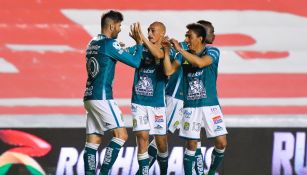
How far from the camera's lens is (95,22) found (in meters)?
12.8

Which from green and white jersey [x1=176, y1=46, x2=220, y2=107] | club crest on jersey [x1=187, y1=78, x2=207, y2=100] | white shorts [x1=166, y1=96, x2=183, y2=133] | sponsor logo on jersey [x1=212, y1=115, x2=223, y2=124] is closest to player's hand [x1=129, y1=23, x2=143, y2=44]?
green and white jersey [x1=176, y1=46, x2=220, y2=107]

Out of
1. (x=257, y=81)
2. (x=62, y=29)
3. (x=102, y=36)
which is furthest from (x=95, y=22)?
(x=102, y=36)

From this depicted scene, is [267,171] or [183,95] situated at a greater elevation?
[183,95]

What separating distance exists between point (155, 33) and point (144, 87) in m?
0.56

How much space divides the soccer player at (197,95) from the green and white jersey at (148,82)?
216 mm

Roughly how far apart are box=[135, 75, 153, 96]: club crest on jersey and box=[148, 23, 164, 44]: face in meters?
0.38

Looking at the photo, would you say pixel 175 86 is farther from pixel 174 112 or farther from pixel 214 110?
pixel 214 110

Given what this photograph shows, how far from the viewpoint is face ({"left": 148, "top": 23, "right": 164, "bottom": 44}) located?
1009cm

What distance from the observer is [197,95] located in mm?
10031

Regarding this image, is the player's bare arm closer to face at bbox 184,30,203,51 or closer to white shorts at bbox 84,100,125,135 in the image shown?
face at bbox 184,30,203,51

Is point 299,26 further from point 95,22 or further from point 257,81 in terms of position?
point 95,22

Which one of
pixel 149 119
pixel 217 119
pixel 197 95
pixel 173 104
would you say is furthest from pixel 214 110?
pixel 173 104

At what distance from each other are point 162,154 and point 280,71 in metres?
2.97

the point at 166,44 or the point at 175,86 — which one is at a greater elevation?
the point at 166,44
